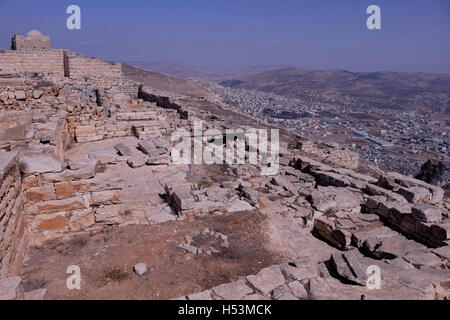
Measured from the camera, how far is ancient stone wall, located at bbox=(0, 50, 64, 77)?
1953 cm

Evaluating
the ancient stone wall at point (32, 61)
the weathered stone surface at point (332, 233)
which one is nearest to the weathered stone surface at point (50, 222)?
the weathered stone surface at point (332, 233)

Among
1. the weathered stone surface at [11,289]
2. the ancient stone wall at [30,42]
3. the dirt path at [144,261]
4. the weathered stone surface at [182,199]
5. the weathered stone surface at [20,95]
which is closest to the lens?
the weathered stone surface at [11,289]

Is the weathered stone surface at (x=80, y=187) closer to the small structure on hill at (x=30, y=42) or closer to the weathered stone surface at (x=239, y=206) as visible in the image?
the weathered stone surface at (x=239, y=206)

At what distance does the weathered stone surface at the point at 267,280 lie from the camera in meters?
Result: 3.55

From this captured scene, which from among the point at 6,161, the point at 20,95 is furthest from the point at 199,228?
the point at 20,95

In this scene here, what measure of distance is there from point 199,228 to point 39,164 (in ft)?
8.76

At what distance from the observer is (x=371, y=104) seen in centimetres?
6788

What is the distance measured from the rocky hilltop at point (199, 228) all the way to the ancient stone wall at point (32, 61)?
1328cm

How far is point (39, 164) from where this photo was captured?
15.4 feet

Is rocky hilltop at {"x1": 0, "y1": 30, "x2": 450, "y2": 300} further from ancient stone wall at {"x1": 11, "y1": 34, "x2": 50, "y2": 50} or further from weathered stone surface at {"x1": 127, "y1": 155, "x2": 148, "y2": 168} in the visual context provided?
ancient stone wall at {"x1": 11, "y1": 34, "x2": 50, "y2": 50}

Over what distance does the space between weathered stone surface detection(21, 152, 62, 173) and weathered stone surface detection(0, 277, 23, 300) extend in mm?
1996
